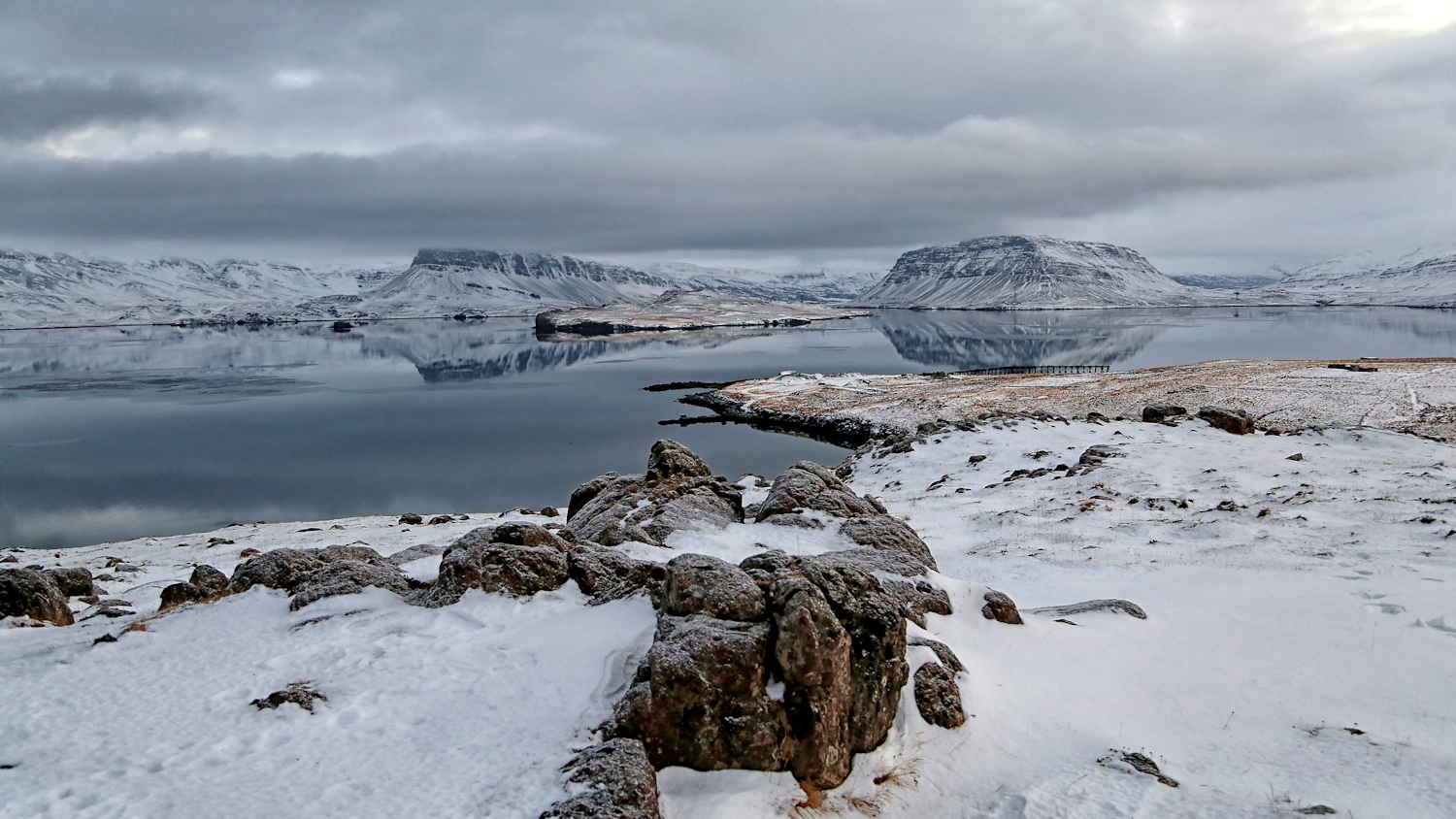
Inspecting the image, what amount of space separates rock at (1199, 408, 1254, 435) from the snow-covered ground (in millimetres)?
18891

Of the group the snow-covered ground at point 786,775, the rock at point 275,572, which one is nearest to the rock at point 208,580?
the rock at point 275,572

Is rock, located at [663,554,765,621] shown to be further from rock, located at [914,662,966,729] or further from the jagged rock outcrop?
the jagged rock outcrop

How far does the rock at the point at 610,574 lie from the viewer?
11.8 metres

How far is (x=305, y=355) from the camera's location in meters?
138

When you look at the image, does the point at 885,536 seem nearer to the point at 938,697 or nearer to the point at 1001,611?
the point at 1001,611

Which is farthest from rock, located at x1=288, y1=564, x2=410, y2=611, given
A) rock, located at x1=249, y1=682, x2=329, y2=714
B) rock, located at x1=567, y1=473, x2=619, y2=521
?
rock, located at x1=567, y1=473, x2=619, y2=521

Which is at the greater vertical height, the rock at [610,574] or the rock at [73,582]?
the rock at [610,574]

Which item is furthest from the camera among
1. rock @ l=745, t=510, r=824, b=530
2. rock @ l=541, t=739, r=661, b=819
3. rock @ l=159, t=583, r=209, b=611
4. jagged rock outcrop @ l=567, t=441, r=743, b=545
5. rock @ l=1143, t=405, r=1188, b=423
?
rock @ l=1143, t=405, r=1188, b=423

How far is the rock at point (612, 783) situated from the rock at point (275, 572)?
790cm

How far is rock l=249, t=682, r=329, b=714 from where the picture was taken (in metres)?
9.03

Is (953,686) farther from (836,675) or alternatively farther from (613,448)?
(613,448)

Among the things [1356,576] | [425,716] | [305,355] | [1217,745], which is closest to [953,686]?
[1217,745]

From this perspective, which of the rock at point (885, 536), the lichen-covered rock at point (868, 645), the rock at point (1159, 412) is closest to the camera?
the lichen-covered rock at point (868, 645)

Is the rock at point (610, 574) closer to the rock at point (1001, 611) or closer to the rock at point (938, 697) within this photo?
the rock at point (938, 697)
